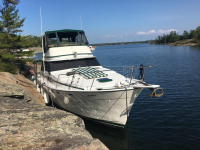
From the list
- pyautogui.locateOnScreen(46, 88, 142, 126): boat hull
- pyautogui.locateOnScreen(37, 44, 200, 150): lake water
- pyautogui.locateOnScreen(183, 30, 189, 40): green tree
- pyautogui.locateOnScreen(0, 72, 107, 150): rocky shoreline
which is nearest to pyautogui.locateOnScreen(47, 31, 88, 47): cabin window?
pyautogui.locateOnScreen(46, 88, 142, 126): boat hull

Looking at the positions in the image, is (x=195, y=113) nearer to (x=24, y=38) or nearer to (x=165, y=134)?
(x=165, y=134)

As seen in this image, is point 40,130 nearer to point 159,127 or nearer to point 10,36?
point 159,127

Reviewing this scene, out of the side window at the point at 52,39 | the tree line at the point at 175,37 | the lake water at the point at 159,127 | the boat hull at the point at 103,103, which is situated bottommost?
the lake water at the point at 159,127

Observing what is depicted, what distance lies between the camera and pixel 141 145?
7.40 m

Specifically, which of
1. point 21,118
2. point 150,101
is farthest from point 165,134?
point 21,118

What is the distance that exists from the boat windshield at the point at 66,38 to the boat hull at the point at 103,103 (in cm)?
427

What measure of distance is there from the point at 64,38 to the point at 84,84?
20.2ft

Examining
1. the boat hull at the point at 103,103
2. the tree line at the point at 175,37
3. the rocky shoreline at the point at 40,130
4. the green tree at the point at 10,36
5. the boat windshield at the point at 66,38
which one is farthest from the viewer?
the tree line at the point at 175,37

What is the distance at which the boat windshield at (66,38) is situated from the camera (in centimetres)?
1178

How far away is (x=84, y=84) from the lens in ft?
27.6

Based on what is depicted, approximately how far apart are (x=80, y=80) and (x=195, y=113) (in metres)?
7.22

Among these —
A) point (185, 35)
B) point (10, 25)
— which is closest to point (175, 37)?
point (185, 35)

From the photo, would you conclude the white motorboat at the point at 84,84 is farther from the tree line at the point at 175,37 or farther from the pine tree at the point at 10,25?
the tree line at the point at 175,37

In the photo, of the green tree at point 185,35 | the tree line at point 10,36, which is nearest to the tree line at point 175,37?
the green tree at point 185,35
